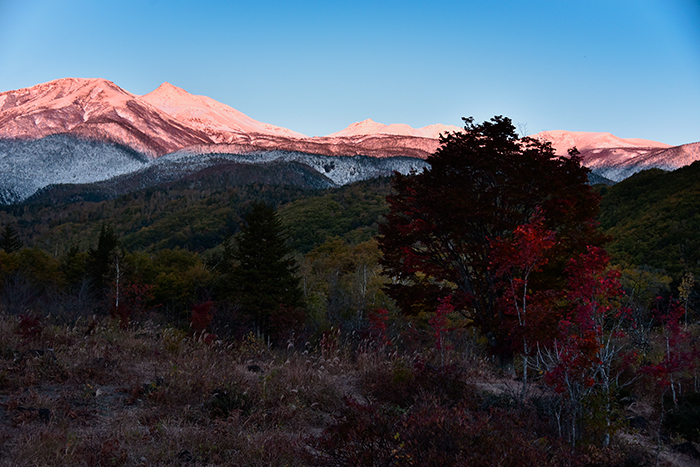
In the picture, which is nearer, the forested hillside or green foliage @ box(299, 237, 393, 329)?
the forested hillside

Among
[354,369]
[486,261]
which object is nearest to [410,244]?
[486,261]

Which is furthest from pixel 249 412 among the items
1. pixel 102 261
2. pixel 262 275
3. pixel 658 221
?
pixel 658 221

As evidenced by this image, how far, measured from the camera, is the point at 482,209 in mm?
12164

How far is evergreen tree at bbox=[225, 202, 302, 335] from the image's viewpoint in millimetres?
36750

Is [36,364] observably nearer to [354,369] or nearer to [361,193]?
[354,369]

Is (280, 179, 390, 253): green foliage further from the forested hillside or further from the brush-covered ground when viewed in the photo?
the brush-covered ground

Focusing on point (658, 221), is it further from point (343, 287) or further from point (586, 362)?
point (586, 362)

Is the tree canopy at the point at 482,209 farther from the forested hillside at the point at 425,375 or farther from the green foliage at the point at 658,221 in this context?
the green foliage at the point at 658,221

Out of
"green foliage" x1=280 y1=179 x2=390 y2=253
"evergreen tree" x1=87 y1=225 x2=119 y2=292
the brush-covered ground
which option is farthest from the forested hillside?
"green foliage" x1=280 y1=179 x2=390 y2=253

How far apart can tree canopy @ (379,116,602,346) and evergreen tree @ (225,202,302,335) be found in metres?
23.7

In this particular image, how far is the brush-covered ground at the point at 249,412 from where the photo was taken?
3.49m

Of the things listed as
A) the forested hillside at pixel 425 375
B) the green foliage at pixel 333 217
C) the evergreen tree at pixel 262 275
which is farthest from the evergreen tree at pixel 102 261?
the green foliage at pixel 333 217

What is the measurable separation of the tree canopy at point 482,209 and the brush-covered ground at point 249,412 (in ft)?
15.3

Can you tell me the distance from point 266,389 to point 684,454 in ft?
20.3
